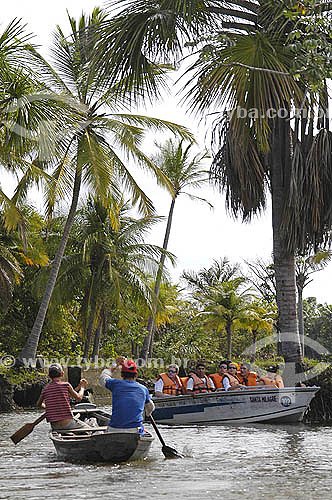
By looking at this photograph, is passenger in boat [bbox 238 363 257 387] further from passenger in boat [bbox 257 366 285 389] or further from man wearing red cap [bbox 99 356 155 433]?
man wearing red cap [bbox 99 356 155 433]

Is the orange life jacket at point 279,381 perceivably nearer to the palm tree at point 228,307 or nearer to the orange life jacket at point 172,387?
the orange life jacket at point 172,387

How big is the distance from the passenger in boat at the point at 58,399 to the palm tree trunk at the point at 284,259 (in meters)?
8.58

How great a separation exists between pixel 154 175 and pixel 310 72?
1831cm

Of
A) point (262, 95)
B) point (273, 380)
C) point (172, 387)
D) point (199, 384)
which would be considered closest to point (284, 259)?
point (273, 380)

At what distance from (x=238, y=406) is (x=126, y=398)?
8260 mm

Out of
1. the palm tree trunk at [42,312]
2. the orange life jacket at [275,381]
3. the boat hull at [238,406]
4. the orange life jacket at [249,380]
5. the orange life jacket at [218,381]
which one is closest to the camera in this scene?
the boat hull at [238,406]

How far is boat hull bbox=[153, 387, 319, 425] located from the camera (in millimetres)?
17719

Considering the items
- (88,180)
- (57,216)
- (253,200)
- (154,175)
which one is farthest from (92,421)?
(57,216)

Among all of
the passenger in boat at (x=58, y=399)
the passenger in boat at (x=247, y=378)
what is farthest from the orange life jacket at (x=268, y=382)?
the passenger in boat at (x=58, y=399)

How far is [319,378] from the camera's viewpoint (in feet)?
60.8

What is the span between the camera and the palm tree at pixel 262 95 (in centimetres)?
A: 1068

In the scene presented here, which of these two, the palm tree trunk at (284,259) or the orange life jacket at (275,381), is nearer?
the orange life jacket at (275,381)

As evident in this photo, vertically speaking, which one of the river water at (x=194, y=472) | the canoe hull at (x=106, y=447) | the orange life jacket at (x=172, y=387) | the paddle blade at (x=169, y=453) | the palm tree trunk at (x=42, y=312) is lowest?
the river water at (x=194, y=472)

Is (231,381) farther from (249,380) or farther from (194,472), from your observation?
(194,472)
